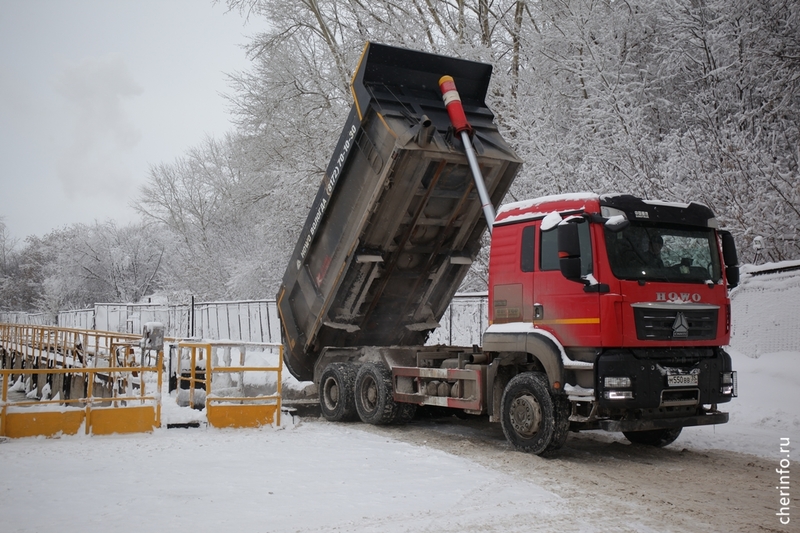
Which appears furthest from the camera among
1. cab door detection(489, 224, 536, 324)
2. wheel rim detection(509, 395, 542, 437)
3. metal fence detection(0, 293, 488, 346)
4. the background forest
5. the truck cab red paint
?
metal fence detection(0, 293, 488, 346)

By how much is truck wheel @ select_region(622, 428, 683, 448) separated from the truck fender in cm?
200

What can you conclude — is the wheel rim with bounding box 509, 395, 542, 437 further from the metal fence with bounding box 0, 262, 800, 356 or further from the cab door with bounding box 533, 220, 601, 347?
the metal fence with bounding box 0, 262, 800, 356

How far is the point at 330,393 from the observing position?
1176 centimetres

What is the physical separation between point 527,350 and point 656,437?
235cm

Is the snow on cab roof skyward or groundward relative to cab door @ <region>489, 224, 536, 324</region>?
skyward

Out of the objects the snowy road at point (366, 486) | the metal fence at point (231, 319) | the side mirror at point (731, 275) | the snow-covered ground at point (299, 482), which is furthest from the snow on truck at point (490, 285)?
the metal fence at point (231, 319)

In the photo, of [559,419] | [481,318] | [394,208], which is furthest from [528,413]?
[481,318]

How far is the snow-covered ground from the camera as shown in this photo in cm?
568

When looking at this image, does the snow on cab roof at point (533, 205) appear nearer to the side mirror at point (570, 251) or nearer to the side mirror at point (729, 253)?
the side mirror at point (570, 251)

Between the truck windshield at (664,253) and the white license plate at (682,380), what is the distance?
3.45 feet

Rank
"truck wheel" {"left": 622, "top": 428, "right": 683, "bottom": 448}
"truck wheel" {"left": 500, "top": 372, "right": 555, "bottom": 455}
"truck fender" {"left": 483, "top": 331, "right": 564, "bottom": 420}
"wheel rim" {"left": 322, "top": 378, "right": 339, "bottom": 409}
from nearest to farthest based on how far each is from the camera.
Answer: "truck fender" {"left": 483, "top": 331, "right": 564, "bottom": 420} → "truck wheel" {"left": 500, "top": 372, "right": 555, "bottom": 455} → "truck wheel" {"left": 622, "top": 428, "right": 683, "bottom": 448} → "wheel rim" {"left": 322, "top": 378, "right": 339, "bottom": 409}

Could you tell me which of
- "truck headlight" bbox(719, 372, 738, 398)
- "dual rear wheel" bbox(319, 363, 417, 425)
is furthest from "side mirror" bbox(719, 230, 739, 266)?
"dual rear wheel" bbox(319, 363, 417, 425)

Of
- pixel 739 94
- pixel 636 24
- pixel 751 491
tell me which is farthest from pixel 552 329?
pixel 636 24

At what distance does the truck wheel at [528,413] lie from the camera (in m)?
8.10
